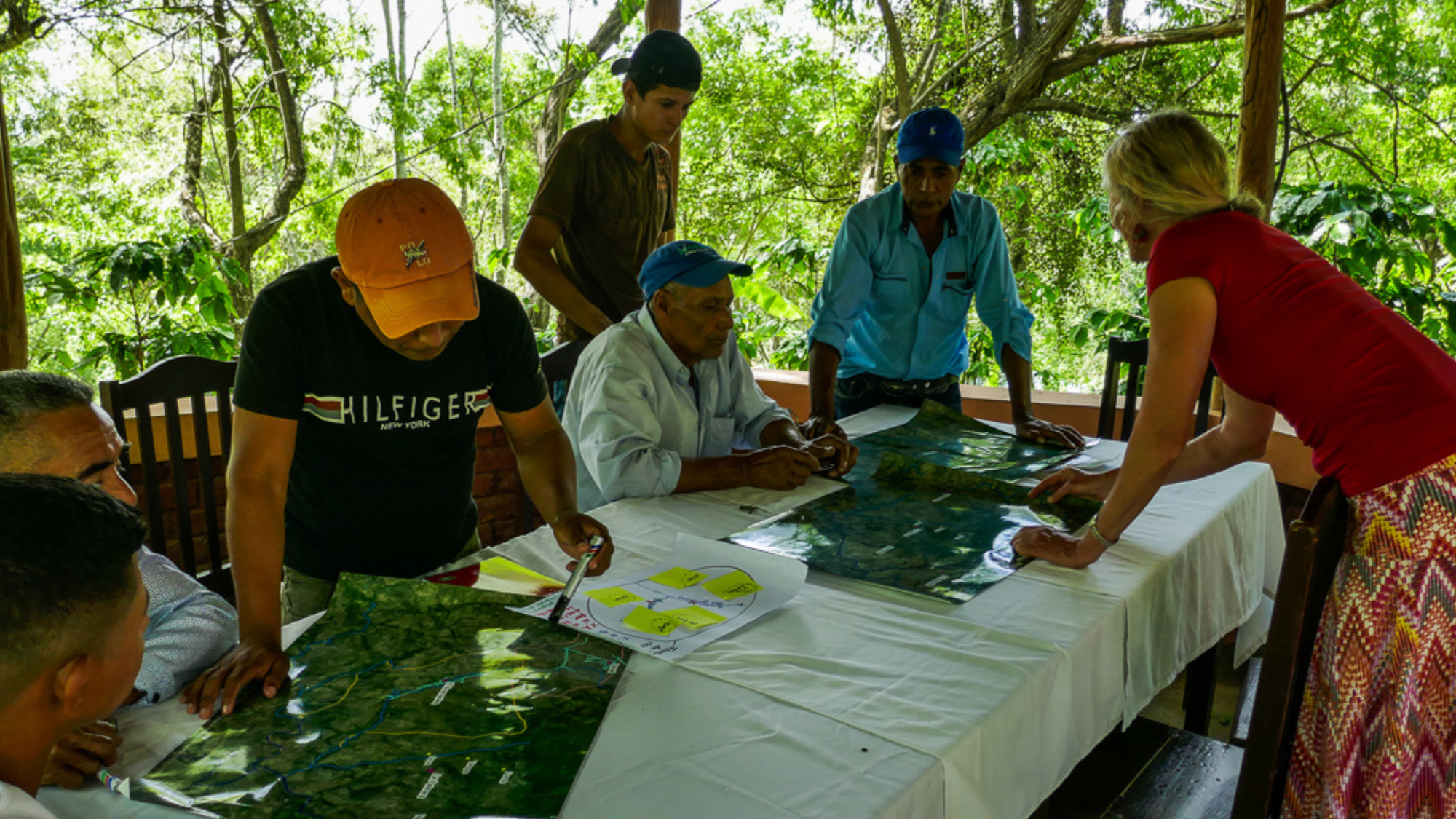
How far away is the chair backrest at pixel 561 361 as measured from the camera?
2.50 meters

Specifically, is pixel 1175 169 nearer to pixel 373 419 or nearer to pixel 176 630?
pixel 373 419

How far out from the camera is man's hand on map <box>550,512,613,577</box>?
4.68 feet

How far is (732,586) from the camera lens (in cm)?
140

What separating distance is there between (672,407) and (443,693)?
3.70ft

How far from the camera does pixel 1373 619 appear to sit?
4.23 ft

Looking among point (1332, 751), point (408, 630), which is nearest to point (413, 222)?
point (408, 630)

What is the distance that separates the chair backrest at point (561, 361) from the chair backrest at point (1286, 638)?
1.75 metres

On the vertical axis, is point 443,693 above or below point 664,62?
below

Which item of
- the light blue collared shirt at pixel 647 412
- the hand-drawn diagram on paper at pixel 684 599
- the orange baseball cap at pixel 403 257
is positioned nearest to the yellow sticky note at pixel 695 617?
the hand-drawn diagram on paper at pixel 684 599

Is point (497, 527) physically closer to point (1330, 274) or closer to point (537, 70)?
point (1330, 274)

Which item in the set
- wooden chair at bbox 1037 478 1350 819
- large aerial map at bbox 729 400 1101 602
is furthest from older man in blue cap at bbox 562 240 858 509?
wooden chair at bbox 1037 478 1350 819

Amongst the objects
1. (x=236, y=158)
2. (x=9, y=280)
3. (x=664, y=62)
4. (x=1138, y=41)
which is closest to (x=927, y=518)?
(x=664, y=62)

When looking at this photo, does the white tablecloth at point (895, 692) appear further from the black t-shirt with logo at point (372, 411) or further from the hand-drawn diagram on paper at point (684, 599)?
the black t-shirt with logo at point (372, 411)

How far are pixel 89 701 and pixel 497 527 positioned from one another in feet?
9.62
